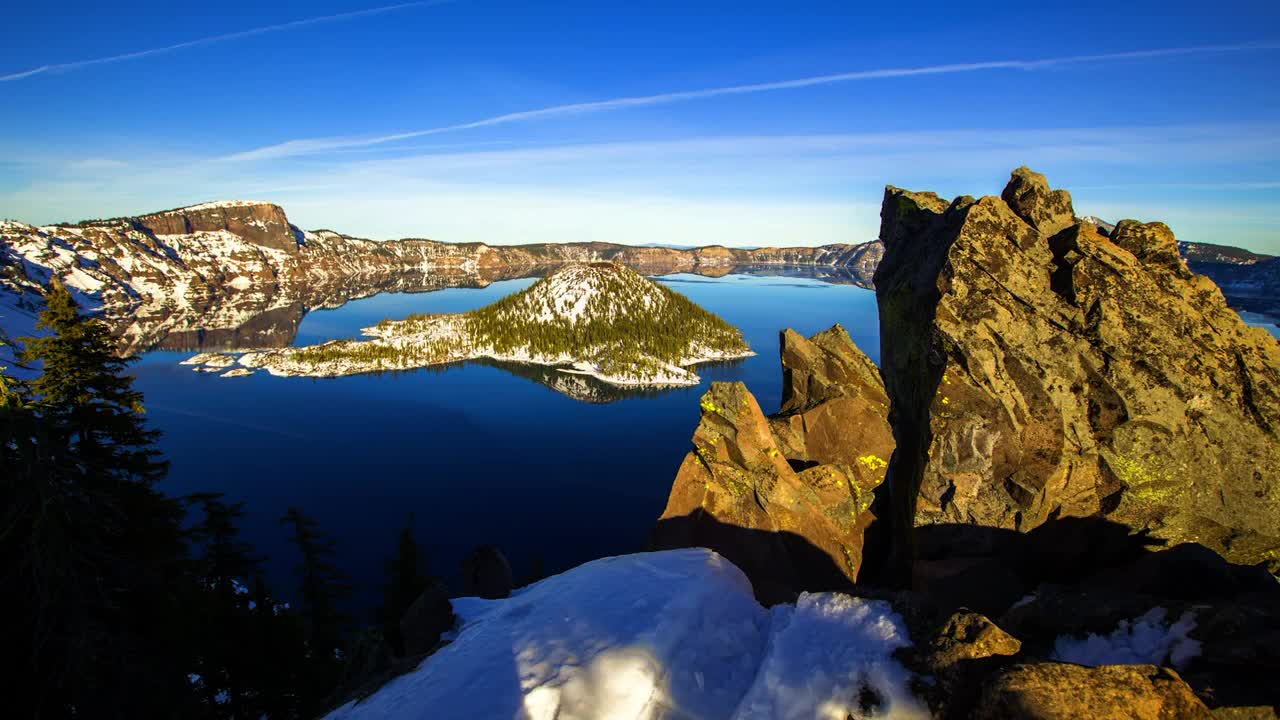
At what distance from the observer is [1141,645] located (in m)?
9.70

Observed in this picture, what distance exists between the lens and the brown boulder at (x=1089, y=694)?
717cm

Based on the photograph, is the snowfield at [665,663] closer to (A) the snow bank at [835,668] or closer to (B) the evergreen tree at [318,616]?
(A) the snow bank at [835,668]

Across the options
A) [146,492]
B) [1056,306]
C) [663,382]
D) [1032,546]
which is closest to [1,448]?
[146,492]

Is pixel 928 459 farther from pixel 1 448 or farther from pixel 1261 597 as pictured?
pixel 1 448

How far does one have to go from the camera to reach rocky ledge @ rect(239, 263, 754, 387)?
139 m

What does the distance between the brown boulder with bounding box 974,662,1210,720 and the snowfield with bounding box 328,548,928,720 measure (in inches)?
68.3

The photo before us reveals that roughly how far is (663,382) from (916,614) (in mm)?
118477

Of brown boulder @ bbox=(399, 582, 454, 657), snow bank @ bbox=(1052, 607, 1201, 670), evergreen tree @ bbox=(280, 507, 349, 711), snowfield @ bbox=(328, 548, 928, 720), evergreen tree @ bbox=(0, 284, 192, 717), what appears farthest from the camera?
evergreen tree @ bbox=(280, 507, 349, 711)

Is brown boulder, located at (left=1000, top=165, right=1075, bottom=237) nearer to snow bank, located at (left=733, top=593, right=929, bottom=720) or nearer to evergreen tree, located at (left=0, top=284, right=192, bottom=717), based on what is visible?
snow bank, located at (left=733, top=593, right=929, bottom=720)

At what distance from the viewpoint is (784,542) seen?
23.6m

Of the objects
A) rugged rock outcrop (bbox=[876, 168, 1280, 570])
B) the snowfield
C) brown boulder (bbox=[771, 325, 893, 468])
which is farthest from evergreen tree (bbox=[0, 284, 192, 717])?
brown boulder (bbox=[771, 325, 893, 468])

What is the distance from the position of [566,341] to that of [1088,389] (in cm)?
14977

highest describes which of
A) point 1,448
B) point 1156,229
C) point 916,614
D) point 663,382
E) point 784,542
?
point 1156,229

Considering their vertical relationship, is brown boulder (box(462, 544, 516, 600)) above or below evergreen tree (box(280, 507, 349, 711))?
above
